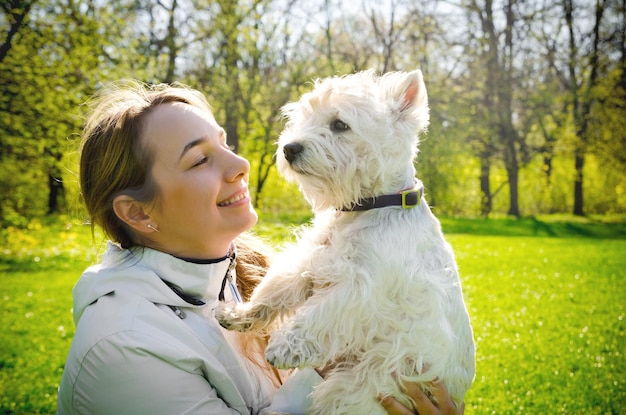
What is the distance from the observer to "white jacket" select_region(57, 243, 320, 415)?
5.49 ft

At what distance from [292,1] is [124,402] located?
61.2 feet

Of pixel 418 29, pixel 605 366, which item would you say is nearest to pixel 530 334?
pixel 605 366

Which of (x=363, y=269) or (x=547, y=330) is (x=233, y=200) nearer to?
(x=363, y=269)

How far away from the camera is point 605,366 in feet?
17.3

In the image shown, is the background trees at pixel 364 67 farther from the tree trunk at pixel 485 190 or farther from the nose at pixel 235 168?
the nose at pixel 235 168

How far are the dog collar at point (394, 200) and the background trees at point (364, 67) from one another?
28.7 ft

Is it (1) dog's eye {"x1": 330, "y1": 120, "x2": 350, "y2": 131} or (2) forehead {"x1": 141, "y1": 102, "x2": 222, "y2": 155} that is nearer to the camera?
(2) forehead {"x1": 141, "y1": 102, "x2": 222, "y2": 155}

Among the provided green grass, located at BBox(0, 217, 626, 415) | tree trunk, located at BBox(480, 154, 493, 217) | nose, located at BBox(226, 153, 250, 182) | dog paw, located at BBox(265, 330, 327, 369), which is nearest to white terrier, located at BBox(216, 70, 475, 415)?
dog paw, located at BBox(265, 330, 327, 369)

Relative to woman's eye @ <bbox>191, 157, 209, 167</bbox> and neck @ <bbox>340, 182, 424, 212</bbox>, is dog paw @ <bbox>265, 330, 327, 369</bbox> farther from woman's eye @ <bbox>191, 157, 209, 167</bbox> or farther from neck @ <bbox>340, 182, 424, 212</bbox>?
woman's eye @ <bbox>191, 157, 209, 167</bbox>

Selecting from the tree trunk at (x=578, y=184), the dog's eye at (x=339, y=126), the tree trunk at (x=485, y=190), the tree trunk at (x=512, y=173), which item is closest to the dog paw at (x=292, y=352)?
the dog's eye at (x=339, y=126)

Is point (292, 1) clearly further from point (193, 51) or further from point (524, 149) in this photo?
point (524, 149)

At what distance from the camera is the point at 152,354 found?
66.9 inches

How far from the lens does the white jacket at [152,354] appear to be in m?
1.67

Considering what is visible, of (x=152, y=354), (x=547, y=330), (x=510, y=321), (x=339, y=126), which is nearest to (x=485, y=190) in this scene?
(x=510, y=321)
